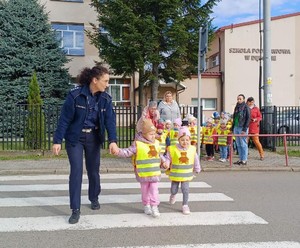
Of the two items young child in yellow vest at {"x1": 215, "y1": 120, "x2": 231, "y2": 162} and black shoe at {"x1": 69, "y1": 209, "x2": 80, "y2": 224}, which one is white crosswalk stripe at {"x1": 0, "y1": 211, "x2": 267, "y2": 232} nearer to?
black shoe at {"x1": 69, "y1": 209, "x2": 80, "y2": 224}

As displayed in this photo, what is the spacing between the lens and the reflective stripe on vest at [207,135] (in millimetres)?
10484

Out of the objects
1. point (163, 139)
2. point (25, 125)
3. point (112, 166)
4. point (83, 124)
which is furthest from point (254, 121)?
point (25, 125)

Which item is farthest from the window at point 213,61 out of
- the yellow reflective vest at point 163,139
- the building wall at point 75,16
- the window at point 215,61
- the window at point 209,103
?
the yellow reflective vest at point 163,139

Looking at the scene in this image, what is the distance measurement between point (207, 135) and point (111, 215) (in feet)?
19.8

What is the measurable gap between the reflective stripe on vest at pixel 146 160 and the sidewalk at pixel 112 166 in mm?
4116

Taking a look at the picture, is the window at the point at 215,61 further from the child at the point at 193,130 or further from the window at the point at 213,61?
the child at the point at 193,130

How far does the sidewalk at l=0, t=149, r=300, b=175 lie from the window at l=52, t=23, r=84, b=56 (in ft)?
51.4

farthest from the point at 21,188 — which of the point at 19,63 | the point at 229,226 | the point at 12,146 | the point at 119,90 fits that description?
the point at 119,90

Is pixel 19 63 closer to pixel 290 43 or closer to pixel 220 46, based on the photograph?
pixel 220 46

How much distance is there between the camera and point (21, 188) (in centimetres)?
716

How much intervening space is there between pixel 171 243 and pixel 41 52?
55.9ft

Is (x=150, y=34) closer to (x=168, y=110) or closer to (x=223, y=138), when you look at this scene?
(x=223, y=138)

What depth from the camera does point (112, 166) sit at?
9.62 meters

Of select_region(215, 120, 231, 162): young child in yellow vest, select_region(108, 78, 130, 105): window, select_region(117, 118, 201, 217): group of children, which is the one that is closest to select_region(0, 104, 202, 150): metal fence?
select_region(215, 120, 231, 162): young child in yellow vest
